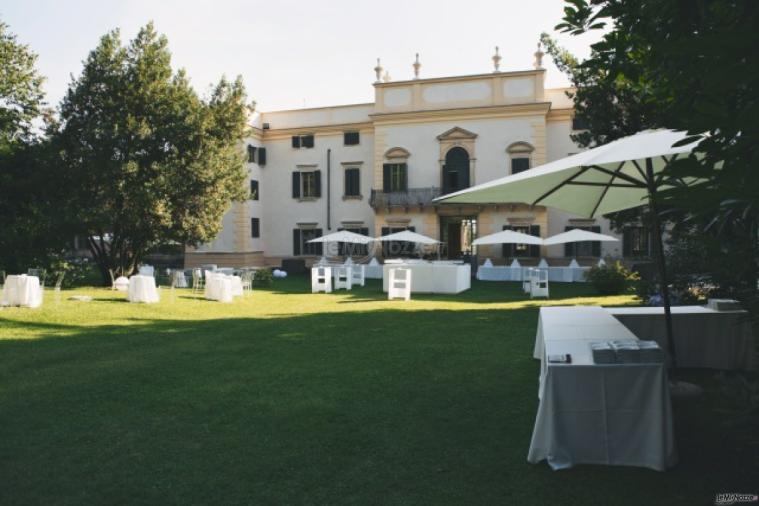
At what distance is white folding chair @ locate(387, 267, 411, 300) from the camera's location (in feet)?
45.9

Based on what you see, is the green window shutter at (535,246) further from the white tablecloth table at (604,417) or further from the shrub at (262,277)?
the white tablecloth table at (604,417)

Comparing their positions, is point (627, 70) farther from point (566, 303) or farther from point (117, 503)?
point (566, 303)

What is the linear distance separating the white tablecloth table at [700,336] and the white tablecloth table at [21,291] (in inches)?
434

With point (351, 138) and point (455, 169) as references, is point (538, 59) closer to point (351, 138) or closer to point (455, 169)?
point (455, 169)

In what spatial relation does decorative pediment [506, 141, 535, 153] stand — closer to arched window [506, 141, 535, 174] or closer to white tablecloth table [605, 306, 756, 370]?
arched window [506, 141, 535, 174]

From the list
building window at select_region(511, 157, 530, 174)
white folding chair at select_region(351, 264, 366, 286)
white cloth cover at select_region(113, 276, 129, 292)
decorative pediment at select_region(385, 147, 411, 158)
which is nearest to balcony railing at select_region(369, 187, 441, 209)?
decorative pediment at select_region(385, 147, 411, 158)

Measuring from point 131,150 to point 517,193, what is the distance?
47.0 feet

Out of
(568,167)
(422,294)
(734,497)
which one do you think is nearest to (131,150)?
(422,294)

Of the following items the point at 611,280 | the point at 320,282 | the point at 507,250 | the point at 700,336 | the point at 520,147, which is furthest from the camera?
the point at 520,147

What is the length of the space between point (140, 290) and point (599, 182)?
35.0 feet

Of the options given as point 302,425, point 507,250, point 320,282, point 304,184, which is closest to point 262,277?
point 320,282

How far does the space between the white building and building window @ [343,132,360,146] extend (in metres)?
0.05

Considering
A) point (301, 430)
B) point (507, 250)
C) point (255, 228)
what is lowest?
point (301, 430)

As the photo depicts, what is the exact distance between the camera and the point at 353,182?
2736 centimetres
